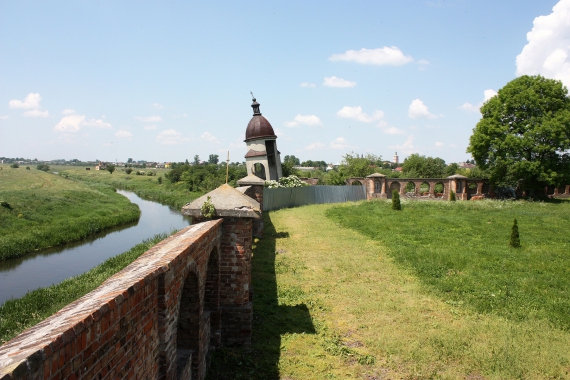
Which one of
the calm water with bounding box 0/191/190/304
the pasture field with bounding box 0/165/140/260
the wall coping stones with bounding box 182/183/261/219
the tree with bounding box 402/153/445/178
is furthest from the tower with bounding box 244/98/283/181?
the tree with bounding box 402/153/445/178

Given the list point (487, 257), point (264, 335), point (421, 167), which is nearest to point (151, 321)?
point (264, 335)

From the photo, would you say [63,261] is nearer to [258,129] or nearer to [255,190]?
[255,190]

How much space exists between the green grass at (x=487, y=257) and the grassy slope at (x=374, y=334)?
42 centimetres

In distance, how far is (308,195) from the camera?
28156mm

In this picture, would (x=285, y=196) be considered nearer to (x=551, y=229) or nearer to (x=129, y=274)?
(x=551, y=229)

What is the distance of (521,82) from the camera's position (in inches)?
1180

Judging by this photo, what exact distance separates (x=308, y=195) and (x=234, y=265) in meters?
22.6

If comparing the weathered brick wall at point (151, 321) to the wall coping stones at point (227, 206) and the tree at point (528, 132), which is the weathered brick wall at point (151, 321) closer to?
the wall coping stones at point (227, 206)

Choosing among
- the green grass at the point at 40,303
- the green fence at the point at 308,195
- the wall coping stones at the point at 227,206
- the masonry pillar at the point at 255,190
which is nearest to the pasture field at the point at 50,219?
the green grass at the point at 40,303

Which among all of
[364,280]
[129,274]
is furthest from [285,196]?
[129,274]

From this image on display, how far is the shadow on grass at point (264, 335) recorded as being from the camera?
16.1 ft

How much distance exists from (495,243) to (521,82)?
76.2 feet

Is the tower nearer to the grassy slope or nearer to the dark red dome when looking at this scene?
the dark red dome

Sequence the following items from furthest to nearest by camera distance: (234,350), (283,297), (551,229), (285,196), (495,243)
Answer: (285,196) → (551,229) → (495,243) → (283,297) → (234,350)
